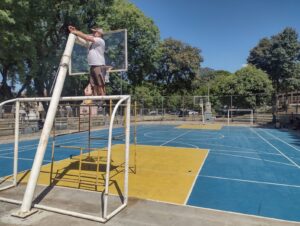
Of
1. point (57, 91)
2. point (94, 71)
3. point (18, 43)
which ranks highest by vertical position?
point (18, 43)

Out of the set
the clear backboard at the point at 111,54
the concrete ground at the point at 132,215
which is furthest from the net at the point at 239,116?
the concrete ground at the point at 132,215

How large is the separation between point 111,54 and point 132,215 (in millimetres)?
4195

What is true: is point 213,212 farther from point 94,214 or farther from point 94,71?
point 94,71

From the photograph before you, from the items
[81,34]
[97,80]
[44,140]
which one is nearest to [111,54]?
[97,80]

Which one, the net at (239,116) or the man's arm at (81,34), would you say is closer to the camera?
the man's arm at (81,34)

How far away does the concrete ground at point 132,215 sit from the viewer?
5.22 m

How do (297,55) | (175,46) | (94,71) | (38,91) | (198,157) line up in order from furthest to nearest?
(175,46) < (297,55) < (38,91) < (198,157) < (94,71)

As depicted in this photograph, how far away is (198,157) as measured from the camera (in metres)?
11.8

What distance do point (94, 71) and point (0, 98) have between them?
2023 cm

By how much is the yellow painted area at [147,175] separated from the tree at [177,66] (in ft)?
106

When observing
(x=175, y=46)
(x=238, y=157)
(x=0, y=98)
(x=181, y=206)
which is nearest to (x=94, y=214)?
(x=181, y=206)

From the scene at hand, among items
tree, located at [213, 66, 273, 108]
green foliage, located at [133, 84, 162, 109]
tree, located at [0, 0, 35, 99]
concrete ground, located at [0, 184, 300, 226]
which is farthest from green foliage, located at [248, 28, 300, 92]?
concrete ground, located at [0, 184, 300, 226]

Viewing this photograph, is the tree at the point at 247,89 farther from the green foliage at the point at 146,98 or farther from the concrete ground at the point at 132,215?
the concrete ground at the point at 132,215

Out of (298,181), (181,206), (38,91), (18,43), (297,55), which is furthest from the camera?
(297,55)
